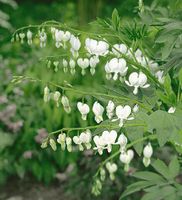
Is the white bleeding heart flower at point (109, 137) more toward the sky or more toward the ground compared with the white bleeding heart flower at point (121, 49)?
more toward the ground

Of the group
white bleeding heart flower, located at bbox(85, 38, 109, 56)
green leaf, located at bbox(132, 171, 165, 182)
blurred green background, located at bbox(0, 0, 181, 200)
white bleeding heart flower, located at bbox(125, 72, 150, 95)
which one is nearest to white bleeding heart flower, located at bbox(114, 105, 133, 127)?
white bleeding heart flower, located at bbox(125, 72, 150, 95)

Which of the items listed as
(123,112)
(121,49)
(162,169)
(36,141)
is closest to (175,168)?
(162,169)

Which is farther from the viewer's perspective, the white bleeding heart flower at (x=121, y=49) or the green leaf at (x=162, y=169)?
the green leaf at (x=162, y=169)

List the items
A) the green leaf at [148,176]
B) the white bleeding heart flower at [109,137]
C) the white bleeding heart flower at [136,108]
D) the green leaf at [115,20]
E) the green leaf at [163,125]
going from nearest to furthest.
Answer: the green leaf at [163,125]
the white bleeding heart flower at [109,137]
the white bleeding heart flower at [136,108]
the green leaf at [115,20]
the green leaf at [148,176]

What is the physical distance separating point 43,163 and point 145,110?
2.29 m

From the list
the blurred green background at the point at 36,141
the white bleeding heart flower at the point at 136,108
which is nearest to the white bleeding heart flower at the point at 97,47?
the white bleeding heart flower at the point at 136,108

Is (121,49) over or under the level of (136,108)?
over

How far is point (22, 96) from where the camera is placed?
14.1ft

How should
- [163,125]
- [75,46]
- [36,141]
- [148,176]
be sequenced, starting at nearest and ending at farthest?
[163,125] → [75,46] → [148,176] → [36,141]

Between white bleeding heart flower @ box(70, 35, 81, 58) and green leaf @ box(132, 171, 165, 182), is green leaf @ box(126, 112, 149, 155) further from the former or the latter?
green leaf @ box(132, 171, 165, 182)

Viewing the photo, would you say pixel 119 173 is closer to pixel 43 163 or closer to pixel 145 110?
pixel 43 163

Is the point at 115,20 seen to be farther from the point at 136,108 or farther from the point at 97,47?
the point at 136,108

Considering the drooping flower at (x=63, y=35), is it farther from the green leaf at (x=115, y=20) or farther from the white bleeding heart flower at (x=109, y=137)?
the white bleeding heart flower at (x=109, y=137)

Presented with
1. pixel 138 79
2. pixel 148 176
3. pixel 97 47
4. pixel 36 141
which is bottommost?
pixel 148 176
